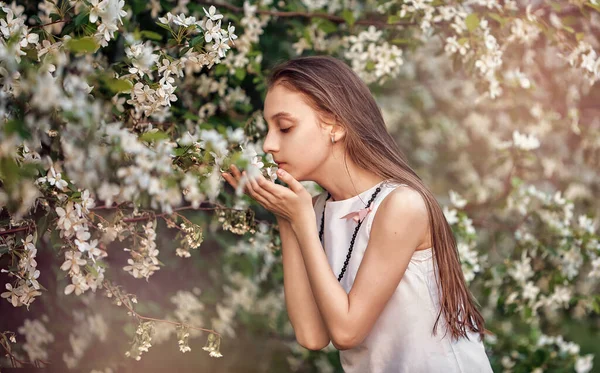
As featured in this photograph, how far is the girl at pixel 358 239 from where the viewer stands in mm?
1860

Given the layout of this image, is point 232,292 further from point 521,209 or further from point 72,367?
point 521,209

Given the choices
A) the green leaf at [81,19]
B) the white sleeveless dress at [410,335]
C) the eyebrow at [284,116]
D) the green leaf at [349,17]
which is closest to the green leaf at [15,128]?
the green leaf at [81,19]

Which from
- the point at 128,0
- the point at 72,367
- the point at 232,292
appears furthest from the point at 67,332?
the point at 128,0

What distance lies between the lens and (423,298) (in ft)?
6.45

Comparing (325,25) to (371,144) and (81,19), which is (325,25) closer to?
(371,144)

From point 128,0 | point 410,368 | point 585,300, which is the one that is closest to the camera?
point 410,368

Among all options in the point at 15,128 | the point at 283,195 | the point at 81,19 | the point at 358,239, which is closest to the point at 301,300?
the point at 358,239

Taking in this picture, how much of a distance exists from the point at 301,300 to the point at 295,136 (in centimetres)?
50

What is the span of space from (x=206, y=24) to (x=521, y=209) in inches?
85.0

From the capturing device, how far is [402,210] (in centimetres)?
189

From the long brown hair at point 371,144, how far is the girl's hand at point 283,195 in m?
0.27

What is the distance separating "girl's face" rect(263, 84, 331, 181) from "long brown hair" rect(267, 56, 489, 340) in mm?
40

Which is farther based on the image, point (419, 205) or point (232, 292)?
point (232, 292)

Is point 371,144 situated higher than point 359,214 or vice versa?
point 371,144
